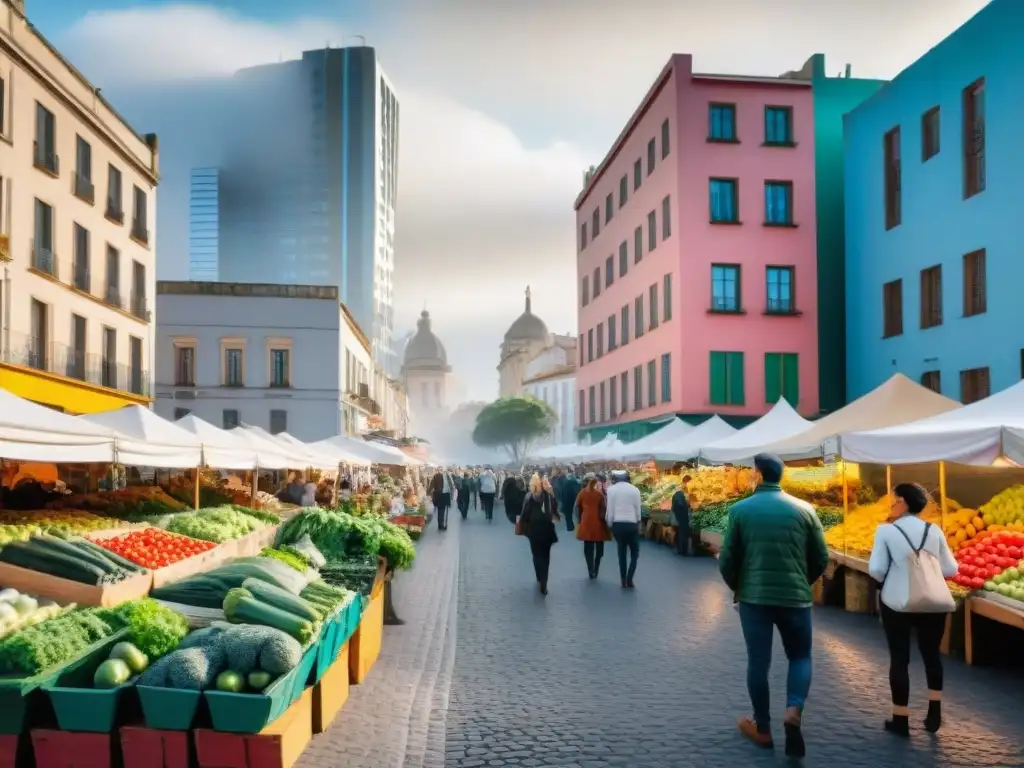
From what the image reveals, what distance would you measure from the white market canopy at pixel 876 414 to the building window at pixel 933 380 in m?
11.4

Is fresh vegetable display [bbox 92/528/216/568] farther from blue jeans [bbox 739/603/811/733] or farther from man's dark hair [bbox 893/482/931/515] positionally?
man's dark hair [bbox 893/482/931/515]

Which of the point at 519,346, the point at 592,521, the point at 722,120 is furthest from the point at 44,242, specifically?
the point at 519,346

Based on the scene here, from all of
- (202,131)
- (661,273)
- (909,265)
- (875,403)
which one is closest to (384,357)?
(202,131)

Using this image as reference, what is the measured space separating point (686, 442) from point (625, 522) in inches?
452

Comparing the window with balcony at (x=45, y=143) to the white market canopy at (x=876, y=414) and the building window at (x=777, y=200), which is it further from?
the building window at (x=777, y=200)

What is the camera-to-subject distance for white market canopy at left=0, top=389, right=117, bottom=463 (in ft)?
29.5

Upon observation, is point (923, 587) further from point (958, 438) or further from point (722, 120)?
point (722, 120)

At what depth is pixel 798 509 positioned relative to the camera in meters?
6.58

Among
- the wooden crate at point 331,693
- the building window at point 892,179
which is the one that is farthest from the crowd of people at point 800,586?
the building window at point 892,179

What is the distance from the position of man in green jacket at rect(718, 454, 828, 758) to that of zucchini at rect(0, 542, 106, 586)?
15.7 feet

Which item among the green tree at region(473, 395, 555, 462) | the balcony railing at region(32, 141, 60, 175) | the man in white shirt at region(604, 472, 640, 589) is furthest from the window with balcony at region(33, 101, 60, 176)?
the green tree at region(473, 395, 555, 462)

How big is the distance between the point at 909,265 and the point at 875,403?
1479cm

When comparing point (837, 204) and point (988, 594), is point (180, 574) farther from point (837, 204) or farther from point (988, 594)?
point (837, 204)

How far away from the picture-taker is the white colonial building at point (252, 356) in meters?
52.8
